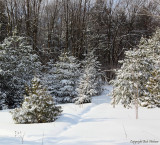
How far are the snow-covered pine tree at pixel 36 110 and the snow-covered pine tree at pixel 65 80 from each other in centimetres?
684

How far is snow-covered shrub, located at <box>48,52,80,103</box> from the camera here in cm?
1368

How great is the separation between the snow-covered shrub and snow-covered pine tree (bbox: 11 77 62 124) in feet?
22.4

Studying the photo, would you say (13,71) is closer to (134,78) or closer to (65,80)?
(65,80)

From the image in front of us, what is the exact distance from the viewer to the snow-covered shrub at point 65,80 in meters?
13.7

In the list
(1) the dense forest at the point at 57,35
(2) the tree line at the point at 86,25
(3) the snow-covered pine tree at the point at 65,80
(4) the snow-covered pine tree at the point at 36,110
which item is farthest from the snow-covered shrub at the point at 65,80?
(4) the snow-covered pine tree at the point at 36,110

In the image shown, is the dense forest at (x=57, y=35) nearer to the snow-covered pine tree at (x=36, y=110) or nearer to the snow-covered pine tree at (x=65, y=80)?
the snow-covered pine tree at (x=65, y=80)

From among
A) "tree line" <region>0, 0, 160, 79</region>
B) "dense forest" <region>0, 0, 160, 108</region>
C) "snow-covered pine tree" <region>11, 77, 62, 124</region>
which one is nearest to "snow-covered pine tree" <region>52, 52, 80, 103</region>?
"dense forest" <region>0, 0, 160, 108</region>

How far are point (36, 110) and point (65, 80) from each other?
23.9 ft

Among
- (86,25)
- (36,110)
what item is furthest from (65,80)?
(86,25)

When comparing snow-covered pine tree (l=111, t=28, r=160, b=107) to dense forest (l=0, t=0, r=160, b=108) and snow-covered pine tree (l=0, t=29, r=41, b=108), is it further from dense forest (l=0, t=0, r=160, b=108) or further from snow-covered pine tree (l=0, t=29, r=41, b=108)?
snow-covered pine tree (l=0, t=29, r=41, b=108)

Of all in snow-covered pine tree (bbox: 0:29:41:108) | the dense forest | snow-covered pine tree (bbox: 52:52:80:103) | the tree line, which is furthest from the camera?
the tree line

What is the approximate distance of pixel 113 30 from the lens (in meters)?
24.4

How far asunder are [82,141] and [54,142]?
68 centimetres

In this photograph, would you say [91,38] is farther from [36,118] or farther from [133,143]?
[133,143]
